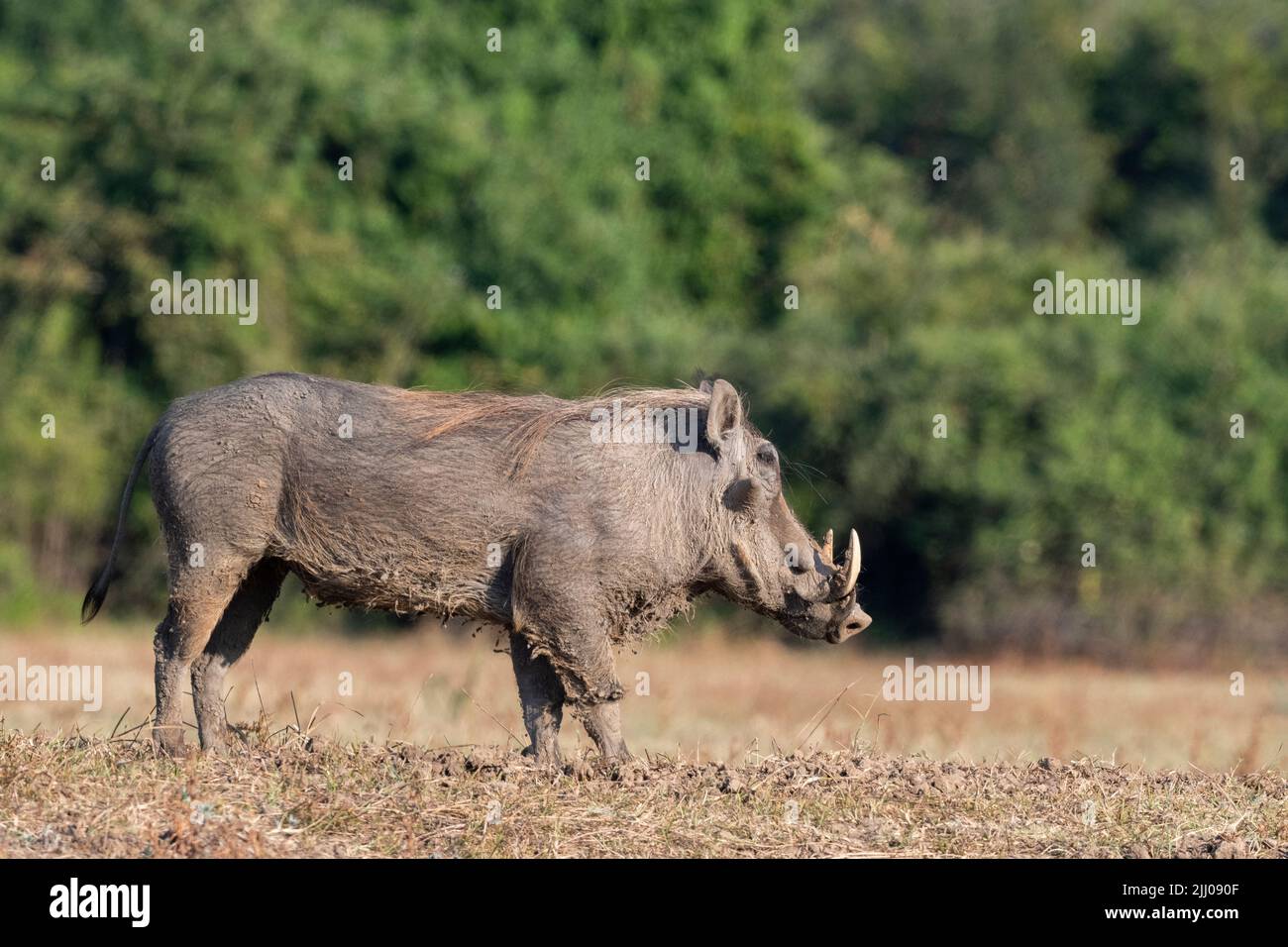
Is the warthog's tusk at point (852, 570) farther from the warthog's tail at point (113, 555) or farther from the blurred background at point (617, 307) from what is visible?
the blurred background at point (617, 307)

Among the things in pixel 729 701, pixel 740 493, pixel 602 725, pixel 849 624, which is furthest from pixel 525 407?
pixel 729 701

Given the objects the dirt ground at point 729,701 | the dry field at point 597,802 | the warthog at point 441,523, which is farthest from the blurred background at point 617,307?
the dry field at point 597,802

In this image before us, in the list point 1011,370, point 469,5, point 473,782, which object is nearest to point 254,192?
point 469,5

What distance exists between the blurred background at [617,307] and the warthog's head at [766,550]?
8815 mm

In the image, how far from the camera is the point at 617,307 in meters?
21.3

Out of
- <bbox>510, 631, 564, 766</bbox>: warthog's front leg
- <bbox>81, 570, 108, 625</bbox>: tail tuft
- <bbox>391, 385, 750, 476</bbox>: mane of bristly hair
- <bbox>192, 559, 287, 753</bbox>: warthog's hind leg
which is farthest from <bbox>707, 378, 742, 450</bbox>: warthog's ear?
<bbox>81, 570, 108, 625</bbox>: tail tuft

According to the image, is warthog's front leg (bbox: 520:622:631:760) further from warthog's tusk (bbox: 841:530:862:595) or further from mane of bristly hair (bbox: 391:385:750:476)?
warthog's tusk (bbox: 841:530:862:595)

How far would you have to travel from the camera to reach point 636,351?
19.9 meters

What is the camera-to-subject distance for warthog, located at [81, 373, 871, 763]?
703cm

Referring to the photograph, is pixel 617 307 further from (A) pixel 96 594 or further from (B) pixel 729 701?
(A) pixel 96 594

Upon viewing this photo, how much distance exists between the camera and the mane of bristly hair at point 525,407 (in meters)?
7.19

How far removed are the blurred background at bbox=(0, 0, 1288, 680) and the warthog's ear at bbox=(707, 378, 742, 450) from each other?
883 centimetres

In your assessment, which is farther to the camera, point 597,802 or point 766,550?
point 766,550

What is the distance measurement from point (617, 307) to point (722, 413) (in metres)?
13.9
